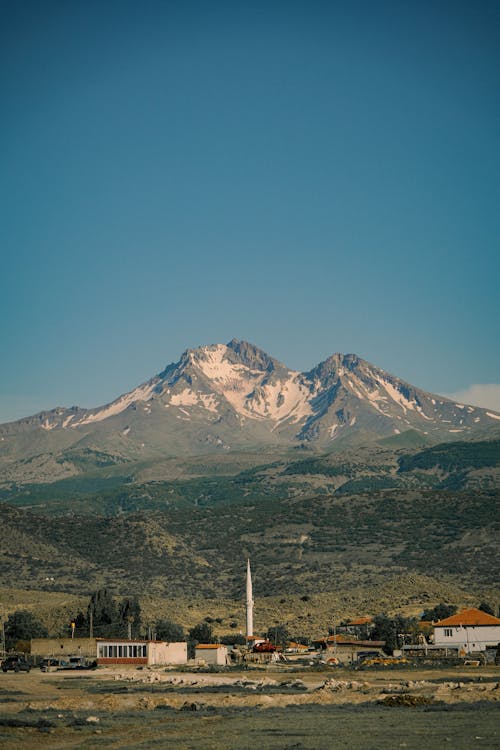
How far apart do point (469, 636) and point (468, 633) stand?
0.27m

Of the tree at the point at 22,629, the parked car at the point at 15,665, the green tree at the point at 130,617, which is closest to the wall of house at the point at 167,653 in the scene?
the parked car at the point at 15,665

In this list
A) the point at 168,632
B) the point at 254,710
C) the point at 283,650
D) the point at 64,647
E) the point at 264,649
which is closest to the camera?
the point at 254,710

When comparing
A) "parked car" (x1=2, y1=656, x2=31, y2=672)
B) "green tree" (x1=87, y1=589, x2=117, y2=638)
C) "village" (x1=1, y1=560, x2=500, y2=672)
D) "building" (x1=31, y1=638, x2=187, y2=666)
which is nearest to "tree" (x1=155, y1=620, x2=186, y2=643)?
"village" (x1=1, y1=560, x2=500, y2=672)

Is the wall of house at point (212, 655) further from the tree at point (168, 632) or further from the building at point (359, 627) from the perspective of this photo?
the building at point (359, 627)

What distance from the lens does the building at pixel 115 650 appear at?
84.1m

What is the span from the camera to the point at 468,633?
310 feet

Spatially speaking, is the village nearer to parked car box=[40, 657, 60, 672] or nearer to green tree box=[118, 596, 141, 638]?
parked car box=[40, 657, 60, 672]

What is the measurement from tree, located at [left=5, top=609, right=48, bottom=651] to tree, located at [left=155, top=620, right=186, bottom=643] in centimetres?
1059

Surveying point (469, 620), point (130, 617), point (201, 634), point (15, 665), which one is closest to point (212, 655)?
point (15, 665)

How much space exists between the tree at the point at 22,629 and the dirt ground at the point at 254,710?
1065 inches

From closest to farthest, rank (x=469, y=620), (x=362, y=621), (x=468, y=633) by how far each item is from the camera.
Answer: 1. (x=468, y=633)
2. (x=469, y=620)
3. (x=362, y=621)

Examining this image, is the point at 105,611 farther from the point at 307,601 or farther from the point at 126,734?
the point at 126,734

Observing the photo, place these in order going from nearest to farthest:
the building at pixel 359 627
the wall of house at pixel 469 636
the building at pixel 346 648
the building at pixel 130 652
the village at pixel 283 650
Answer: the building at pixel 130 652 → the village at pixel 283 650 → the building at pixel 346 648 → the wall of house at pixel 469 636 → the building at pixel 359 627

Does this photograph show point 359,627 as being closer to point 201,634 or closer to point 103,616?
point 201,634
